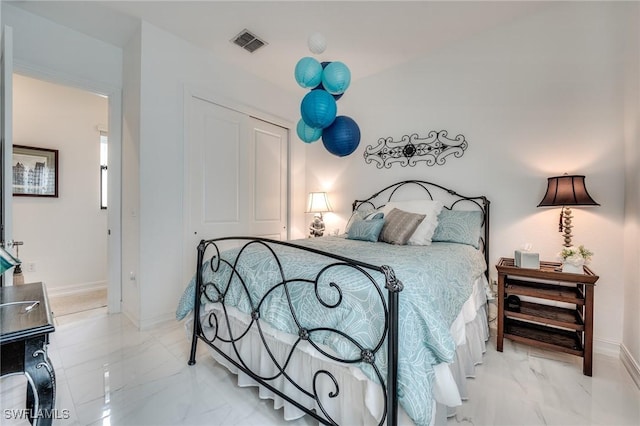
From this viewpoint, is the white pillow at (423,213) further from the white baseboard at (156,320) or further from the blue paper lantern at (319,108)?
the white baseboard at (156,320)

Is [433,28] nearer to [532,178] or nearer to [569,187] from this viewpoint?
[532,178]

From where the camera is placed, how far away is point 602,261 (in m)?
2.11

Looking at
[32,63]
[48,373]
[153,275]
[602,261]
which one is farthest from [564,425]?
[32,63]

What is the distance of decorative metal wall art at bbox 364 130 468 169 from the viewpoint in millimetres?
2818

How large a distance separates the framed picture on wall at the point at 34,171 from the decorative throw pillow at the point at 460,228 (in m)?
4.33

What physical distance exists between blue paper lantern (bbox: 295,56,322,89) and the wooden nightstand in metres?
2.02

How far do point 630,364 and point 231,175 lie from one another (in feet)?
12.1

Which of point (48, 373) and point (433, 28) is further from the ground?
point (433, 28)

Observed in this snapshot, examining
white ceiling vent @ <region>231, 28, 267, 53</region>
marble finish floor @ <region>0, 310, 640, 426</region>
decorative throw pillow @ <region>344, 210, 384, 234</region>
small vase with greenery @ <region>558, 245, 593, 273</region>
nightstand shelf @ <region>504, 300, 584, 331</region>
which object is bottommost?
marble finish floor @ <region>0, 310, 640, 426</region>

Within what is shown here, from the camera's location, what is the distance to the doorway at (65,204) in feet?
10.2

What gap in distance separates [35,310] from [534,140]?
11.0ft

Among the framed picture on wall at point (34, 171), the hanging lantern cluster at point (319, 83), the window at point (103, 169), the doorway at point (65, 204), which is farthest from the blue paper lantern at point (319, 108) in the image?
the framed picture on wall at point (34, 171)

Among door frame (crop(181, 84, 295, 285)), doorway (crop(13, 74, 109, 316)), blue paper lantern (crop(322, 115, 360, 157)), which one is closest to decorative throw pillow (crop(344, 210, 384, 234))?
blue paper lantern (crop(322, 115, 360, 157))

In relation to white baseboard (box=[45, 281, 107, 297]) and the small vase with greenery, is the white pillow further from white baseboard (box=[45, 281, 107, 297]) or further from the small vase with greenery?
white baseboard (box=[45, 281, 107, 297])
